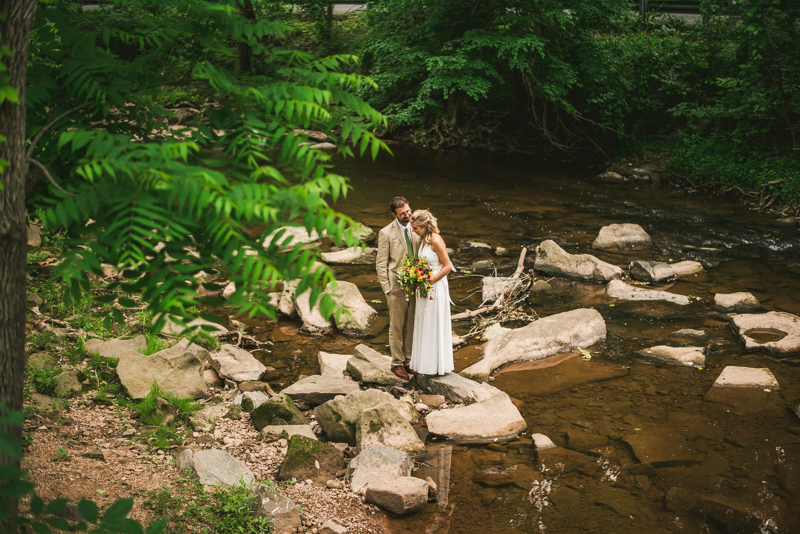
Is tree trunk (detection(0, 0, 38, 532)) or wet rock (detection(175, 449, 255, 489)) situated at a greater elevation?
tree trunk (detection(0, 0, 38, 532))

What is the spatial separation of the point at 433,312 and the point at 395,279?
→ 0.70m

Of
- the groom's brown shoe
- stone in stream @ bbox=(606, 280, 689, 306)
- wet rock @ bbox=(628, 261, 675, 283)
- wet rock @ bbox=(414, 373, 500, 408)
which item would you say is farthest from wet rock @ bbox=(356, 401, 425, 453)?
wet rock @ bbox=(628, 261, 675, 283)

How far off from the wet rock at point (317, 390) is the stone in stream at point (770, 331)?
248 inches

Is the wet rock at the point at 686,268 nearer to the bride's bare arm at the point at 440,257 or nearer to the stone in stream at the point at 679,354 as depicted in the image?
the stone in stream at the point at 679,354

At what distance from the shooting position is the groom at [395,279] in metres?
8.24

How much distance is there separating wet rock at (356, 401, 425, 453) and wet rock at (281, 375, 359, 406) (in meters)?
0.85

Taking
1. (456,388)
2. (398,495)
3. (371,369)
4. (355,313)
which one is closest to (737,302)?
(456,388)

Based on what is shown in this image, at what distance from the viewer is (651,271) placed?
1234 cm

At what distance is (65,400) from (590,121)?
19002 millimetres

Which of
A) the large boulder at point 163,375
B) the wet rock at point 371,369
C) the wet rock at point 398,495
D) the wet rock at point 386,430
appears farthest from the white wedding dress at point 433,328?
the large boulder at point 163,375

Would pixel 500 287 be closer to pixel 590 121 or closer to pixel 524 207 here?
pixel 524 207

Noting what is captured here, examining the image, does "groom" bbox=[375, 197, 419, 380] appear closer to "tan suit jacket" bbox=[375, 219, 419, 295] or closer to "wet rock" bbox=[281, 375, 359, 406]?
"tan suit jacket" bbox=[375, 219, 419, 295]

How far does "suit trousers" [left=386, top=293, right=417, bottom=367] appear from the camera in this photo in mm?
8508

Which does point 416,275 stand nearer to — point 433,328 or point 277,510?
point 433,328
